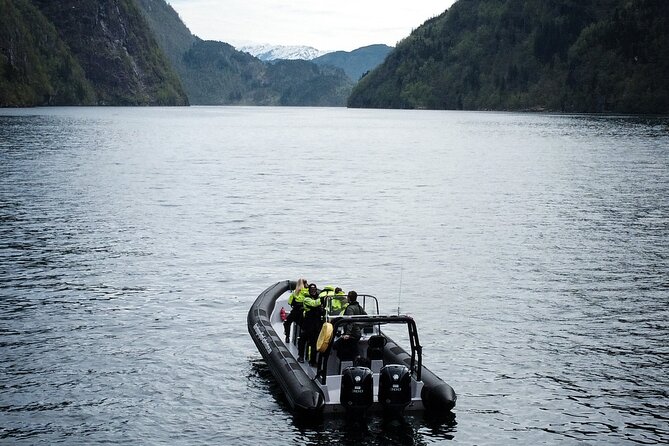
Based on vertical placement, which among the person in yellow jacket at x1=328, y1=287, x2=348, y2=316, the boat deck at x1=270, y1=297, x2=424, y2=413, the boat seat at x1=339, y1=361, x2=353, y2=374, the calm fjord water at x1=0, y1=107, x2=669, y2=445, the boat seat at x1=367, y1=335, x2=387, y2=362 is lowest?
the calm fjord water at x1=0, y1=107, x2=669, y2=445

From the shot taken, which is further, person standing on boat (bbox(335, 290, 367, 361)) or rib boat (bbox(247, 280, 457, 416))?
person standing on boat (bbox(335, 290, 367, 361))

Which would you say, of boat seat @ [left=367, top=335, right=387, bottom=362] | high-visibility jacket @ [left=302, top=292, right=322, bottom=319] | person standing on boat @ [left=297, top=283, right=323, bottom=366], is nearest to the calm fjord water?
person standing on boat @ [left=297, top=283, right=323, bottom=366]

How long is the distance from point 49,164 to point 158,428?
3157 inches

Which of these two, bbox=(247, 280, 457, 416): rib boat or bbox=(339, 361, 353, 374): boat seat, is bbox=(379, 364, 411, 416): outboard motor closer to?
bbox=(247, 280, 457, 416): rib boat

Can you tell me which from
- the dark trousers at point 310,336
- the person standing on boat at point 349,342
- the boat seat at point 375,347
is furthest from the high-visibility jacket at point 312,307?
the boat seat at point 375,347

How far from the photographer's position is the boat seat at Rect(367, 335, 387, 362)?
23312 mm

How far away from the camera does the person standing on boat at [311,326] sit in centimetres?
2352

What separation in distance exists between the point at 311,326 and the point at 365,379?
10.8 feet

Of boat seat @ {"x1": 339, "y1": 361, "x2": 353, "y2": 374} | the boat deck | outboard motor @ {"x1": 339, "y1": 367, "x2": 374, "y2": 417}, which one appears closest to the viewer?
outboard motor @ {"x1": 339, "y1": 367, "x2": 374, "y2": 417}

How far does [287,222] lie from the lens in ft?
193

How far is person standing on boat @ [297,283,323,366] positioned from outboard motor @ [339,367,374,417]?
2.49 metres

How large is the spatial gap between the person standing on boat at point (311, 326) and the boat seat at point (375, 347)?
5.15 feet

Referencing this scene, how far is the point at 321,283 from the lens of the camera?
38281mm

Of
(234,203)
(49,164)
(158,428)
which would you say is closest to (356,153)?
(49,164)
